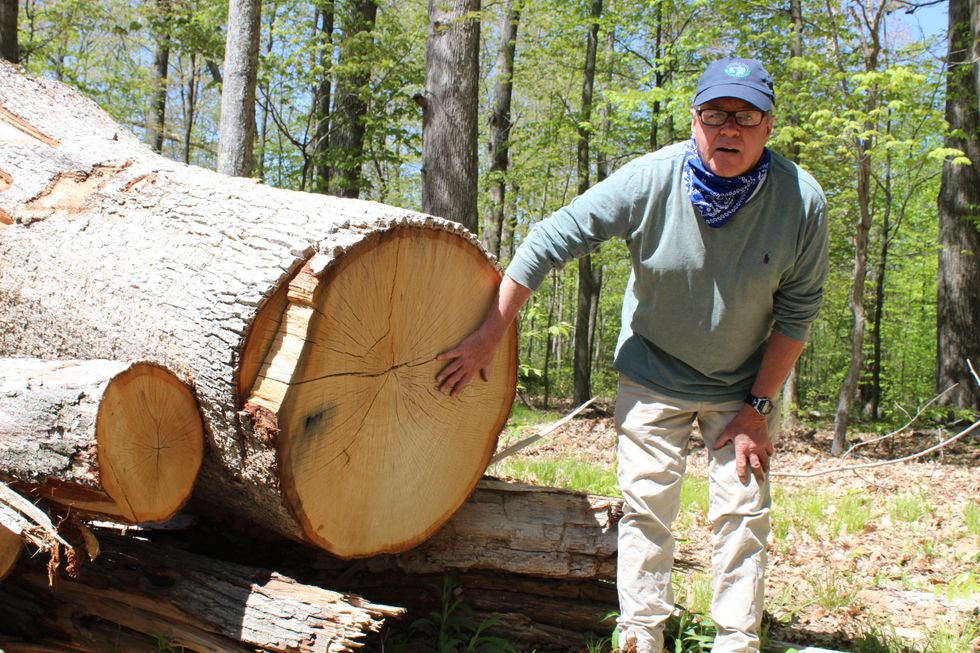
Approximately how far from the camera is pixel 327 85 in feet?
38.4

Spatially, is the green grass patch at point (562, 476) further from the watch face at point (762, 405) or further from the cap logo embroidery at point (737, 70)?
the cap logo embroidery at point (737, 70)

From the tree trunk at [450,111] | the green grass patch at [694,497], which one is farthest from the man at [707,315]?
the tree trunk at [450,111]

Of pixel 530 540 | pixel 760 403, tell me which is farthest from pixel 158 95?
pixel 760 403

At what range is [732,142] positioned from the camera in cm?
229

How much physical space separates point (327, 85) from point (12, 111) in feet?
27.7

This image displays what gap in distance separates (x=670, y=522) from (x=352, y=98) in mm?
9416

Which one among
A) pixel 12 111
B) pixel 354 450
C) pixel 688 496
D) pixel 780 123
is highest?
pixel 780 123

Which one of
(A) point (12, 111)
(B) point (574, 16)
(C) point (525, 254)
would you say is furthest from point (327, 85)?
(C) point (525, 254)

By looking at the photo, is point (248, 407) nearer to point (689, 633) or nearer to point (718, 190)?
point (718, 190)

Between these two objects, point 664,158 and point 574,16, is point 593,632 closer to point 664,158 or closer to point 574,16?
point 664,158

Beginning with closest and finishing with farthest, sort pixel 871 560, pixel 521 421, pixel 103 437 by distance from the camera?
pixel 103 437 < pixel 871 560 < pixel 521 421

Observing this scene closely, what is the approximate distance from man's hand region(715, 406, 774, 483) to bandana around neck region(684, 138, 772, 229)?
2.30 ft

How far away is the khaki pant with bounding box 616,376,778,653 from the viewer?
2.47 m

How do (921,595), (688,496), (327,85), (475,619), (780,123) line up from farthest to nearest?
1. (327,85)
2. (780,123)
3. (688,496)
4. (921,595)
5. (475,619)
